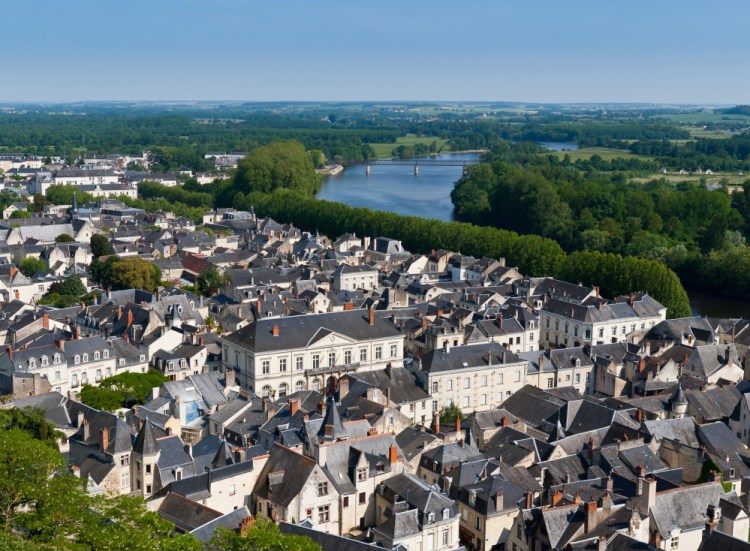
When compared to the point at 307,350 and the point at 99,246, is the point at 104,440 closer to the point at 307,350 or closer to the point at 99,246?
the point at 307,350

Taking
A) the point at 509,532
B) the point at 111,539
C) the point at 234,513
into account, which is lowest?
the point at 509,532

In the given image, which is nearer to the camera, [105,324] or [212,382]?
[212,382]

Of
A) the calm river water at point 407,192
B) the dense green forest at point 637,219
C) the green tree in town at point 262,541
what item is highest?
the green tree in town at point 262,541

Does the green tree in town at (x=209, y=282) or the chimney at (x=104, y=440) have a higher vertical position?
the chimney at (x=104, y=440)

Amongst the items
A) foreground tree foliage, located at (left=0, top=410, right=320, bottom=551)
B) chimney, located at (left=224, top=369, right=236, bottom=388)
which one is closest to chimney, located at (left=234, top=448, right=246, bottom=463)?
foreground tree foliage, located at (left=0, top=410, right=320, bottom=551)

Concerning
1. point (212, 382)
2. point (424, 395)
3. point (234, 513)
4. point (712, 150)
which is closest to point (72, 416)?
point (212, 382)

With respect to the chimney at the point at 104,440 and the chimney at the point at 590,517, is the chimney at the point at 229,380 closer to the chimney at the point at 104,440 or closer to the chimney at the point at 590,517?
the chimney at the point at 104,440

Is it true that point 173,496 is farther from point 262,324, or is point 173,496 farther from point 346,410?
point 262,324

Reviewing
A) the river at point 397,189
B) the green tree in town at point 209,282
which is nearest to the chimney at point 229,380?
the green tree in town at point 209,282

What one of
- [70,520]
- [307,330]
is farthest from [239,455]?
[307,330]
